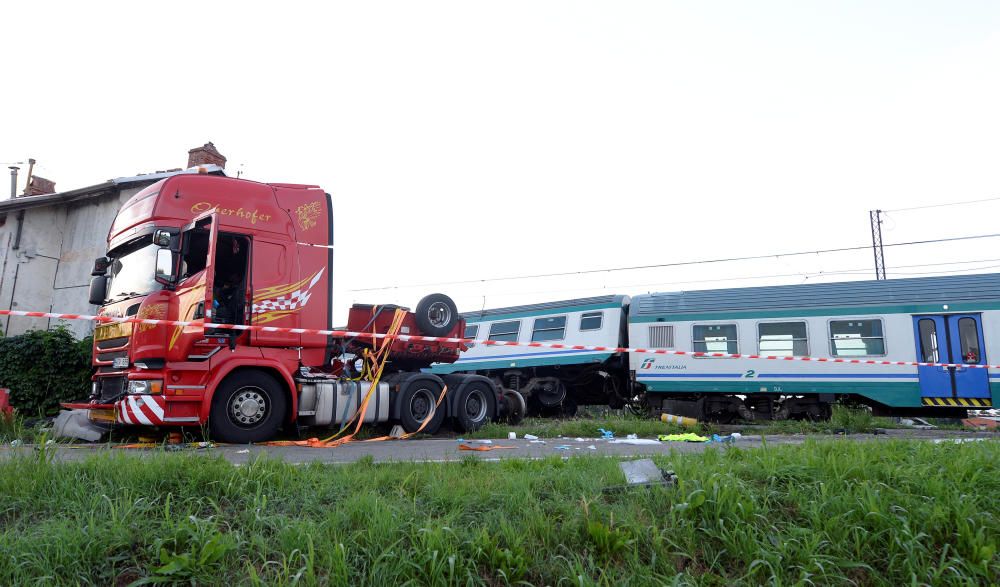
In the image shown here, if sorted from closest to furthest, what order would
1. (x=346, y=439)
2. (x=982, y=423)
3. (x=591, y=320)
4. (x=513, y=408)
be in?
(x=346, y=439) → (x=982, y=423) → (x=513, y=408) → (x=591, y=320)

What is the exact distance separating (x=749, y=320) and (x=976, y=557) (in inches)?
480

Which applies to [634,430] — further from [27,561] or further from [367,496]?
[27,561]

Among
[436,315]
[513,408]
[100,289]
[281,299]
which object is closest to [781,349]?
[513,408]

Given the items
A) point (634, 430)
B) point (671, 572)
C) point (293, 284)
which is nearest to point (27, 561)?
point (671, 572)

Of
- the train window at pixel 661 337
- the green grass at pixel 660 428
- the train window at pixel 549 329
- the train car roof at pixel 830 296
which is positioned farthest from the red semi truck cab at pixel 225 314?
the train window at pixel 549 329

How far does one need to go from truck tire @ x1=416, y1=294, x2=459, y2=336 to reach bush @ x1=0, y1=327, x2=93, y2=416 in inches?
235

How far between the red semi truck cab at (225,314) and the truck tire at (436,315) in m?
1.18

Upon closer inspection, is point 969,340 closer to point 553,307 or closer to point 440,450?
point 553,307

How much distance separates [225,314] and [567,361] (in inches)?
403

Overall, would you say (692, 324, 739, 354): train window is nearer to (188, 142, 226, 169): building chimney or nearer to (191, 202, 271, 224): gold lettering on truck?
(191, 202, 271, 224): gold lettering on truck

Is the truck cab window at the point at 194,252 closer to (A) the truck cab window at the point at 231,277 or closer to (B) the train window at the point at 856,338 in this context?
(A) the truck cab window at the point at 231,277

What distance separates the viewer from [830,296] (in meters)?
14.0

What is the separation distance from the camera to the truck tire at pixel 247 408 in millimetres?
7613

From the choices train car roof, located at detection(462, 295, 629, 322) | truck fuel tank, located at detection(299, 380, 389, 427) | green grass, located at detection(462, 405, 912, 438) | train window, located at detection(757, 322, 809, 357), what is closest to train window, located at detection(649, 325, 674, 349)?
train car roof, located at detection(462, 295, 629, 322)
